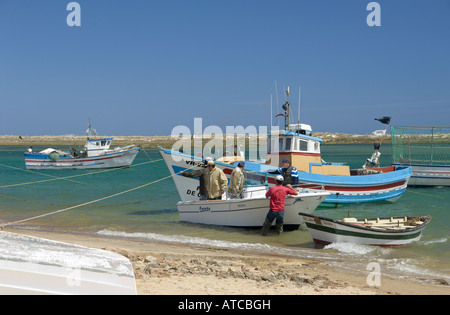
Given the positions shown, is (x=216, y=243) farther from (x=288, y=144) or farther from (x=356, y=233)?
(x=288, y=144)

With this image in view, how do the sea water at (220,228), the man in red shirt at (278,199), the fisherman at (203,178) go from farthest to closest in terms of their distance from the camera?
the fisherman at (203,178) < the man in red shirt at (278,199) < the sea water at (220,228)

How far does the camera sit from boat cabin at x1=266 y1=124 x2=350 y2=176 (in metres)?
17.8

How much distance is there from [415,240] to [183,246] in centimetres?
599

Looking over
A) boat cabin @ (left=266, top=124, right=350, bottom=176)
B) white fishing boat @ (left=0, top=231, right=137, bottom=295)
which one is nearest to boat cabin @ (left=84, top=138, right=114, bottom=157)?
boat cabin @ (left=266, top=124, right=350, bottom=176)

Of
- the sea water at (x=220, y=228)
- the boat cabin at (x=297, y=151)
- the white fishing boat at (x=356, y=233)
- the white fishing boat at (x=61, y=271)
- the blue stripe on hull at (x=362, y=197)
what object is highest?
the boat cabin at (x=297, y=151)

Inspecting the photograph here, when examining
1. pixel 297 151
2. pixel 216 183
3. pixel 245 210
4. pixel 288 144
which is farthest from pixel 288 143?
pixel 245 210

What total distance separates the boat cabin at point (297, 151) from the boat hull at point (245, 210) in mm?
5461

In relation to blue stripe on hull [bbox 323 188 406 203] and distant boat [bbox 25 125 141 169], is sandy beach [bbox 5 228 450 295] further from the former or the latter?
distant boat [bbox 25 125 141 169]

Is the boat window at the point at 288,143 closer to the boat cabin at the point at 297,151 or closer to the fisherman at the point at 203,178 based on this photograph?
the boat cabin at the point at 297,151

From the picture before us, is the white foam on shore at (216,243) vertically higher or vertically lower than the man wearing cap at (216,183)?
lower

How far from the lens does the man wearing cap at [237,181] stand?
1285cm

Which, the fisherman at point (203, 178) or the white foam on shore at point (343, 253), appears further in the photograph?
the fisherman at point (203, 178)

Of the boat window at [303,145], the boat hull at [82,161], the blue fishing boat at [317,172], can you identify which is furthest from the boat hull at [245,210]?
the boat hull at [82,161]

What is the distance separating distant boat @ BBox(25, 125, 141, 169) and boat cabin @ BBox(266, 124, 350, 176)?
25.7 meters
